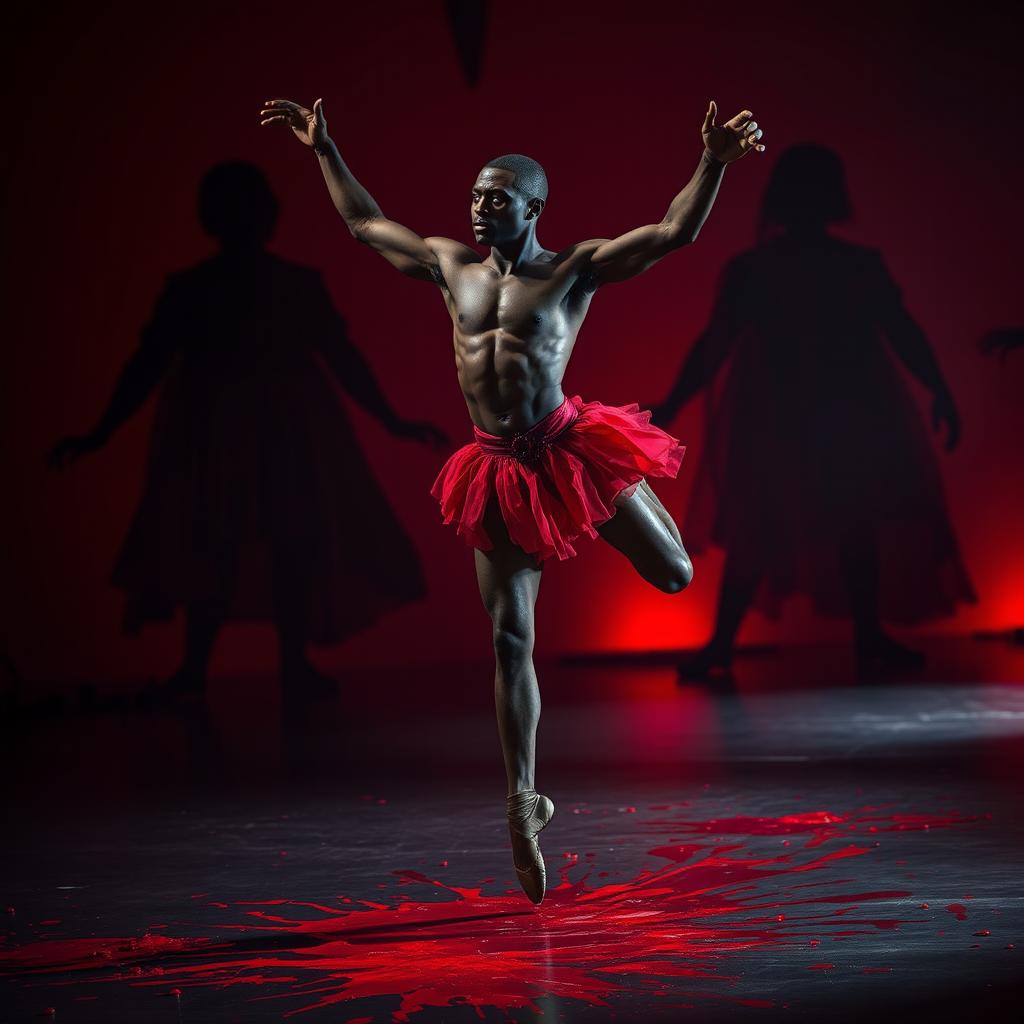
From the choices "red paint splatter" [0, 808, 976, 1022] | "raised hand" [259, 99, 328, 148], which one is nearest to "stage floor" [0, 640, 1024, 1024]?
"red paint splatter" [0, 808, 976, 1022]

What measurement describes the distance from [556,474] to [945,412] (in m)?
5.34

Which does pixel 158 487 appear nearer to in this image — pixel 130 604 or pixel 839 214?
pixel 130 604

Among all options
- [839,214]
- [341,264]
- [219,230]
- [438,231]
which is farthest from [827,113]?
[219,230]

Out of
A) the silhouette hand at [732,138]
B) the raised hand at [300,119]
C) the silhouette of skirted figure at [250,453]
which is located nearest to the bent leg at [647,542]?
the silhouette hand at [732,138]

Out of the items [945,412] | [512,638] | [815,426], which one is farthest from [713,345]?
[512,638]

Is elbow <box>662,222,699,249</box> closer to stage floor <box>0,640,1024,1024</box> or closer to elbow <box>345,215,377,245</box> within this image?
elbow <box>345,215,377,245</box>

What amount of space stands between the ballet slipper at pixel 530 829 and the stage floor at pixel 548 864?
0.05 m

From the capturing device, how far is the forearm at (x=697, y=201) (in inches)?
121

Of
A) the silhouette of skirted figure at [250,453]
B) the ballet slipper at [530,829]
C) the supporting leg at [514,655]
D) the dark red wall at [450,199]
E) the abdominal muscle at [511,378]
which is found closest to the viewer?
the ballet slipper at [530,829]

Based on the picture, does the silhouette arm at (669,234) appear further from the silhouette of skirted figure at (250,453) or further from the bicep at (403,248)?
the silhouette of skirted figure at (250,453)

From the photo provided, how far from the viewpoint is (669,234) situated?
311cm

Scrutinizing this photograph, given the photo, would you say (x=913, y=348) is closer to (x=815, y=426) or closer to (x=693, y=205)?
(x=815, y=426)

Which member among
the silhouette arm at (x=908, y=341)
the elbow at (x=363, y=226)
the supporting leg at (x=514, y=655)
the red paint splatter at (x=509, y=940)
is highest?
the silhouette arm at (x=908, y=341)

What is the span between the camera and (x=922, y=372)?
26.8ft
